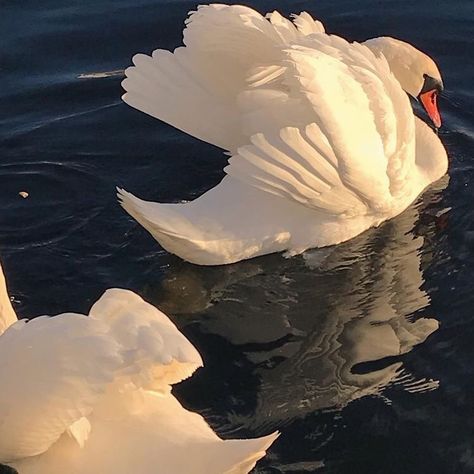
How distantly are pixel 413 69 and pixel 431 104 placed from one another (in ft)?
1.10

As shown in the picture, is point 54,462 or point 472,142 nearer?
point 54,462

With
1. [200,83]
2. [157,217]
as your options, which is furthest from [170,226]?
[200,83]

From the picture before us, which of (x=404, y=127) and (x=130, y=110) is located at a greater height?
(x=404, y=127)

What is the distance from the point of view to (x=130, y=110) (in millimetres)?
9508

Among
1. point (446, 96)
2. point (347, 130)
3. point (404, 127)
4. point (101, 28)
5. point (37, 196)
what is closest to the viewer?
point (347, 130)

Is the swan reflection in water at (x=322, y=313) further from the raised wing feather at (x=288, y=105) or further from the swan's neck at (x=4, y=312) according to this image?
the swan's neck at (x=4, y=312)

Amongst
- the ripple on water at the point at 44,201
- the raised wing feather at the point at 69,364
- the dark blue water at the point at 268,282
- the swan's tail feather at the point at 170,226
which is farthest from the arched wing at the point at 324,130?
the raised wing feather at the point at 69,364

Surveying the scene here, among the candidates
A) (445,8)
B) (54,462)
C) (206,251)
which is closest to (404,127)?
(206,251)

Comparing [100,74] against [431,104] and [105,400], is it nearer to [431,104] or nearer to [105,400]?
[431,104]

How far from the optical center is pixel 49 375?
477cm

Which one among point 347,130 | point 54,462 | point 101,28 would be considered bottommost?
point 101,28

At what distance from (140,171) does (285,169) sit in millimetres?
1840

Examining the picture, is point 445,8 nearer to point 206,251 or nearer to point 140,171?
point 140,171

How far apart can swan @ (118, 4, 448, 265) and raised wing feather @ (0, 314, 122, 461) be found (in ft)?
6.91
